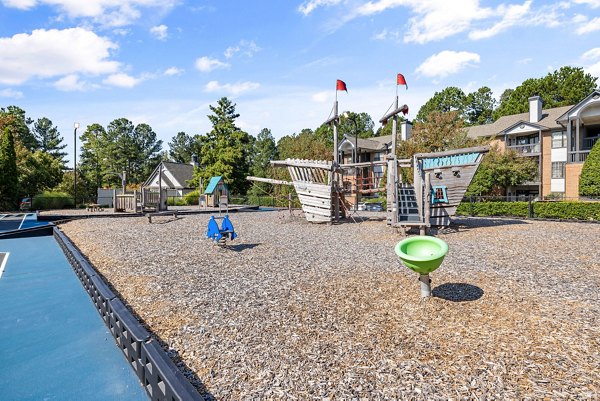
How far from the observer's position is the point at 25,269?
1018 cm

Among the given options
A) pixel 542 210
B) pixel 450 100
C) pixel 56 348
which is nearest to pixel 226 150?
pixel 542 210

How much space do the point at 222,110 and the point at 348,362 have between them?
127 feet

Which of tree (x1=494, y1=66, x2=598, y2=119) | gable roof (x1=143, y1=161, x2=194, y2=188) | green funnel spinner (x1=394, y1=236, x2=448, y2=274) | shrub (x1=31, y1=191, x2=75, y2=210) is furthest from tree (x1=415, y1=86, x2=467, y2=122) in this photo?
green funnel spinner (x1=394, y1=236, x2=448, y2=274)

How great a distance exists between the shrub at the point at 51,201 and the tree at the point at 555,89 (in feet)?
174

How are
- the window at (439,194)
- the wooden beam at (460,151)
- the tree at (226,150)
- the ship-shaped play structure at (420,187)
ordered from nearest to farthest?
the ship-shaped play structure at (420,187) < the wooden beam at (460,151) < the window at (439,194) < the tree at (226,150)

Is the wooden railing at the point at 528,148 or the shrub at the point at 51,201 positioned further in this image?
the wooden railing at the point at 528,148

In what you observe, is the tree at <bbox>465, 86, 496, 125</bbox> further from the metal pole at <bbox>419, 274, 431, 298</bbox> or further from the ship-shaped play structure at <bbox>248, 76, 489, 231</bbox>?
the metal pole at <bbox>419, 274, 431, 298</bbox>

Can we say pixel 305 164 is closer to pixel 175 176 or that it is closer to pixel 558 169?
pixel 558 169

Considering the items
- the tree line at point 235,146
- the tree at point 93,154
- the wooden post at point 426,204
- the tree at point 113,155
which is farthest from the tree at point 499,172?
the tree at point 93,154

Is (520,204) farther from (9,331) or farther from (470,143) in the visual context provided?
(9,331)

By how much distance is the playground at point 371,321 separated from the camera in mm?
3355

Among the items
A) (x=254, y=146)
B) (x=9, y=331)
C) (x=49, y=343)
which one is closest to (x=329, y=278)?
(x=49, y=343)

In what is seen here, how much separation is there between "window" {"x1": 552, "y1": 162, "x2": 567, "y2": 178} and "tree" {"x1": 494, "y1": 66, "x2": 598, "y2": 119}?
63.7 ft

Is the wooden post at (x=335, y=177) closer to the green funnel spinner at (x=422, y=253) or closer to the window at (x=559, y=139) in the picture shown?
the green funnel spinner at (x=422, y=253)
